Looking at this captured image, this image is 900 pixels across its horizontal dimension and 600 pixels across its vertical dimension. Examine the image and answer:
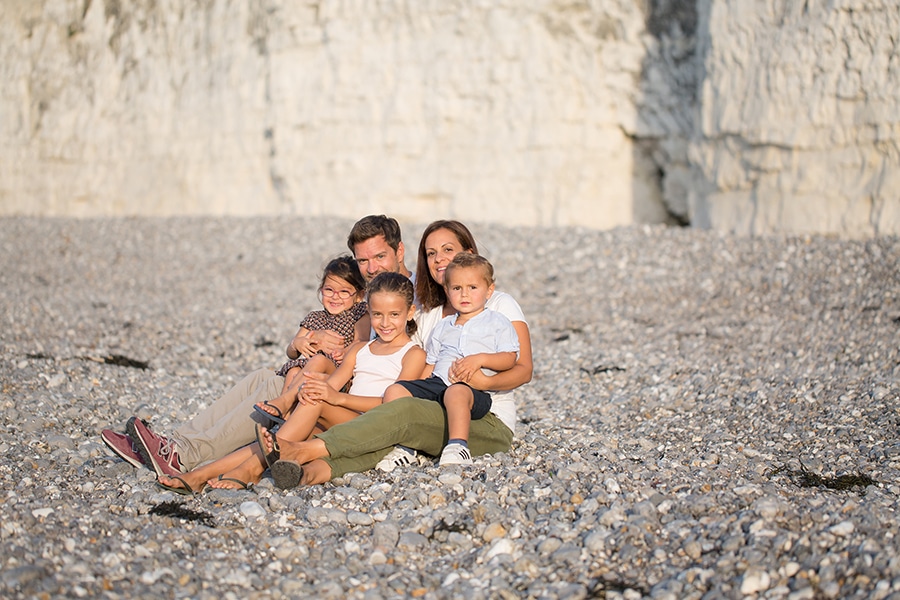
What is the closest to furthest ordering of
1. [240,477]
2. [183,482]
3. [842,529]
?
[842,529] → [183,482] → [240,477]

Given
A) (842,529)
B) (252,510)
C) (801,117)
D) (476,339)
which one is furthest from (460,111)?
(842,529)

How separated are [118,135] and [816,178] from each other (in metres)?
18.0

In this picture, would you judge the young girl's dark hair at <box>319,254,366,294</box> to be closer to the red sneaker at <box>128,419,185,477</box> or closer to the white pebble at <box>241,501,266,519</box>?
the red sneaker at <box>128,419,185,477</box>

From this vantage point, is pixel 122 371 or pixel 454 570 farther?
pixel 122 371

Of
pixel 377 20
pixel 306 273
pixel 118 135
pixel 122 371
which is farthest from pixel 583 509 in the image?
pixel 118 135

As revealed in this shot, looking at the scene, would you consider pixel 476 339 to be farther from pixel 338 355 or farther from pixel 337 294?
pixel 337 294

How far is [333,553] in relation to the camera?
3.98m

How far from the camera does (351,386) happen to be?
207 inches

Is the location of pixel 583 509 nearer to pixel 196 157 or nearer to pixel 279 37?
pixel 279 37

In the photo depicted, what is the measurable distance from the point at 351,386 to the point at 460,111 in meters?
14.2

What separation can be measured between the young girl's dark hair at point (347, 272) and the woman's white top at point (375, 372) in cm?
57

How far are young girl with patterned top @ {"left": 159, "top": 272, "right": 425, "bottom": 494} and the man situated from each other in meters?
0.21

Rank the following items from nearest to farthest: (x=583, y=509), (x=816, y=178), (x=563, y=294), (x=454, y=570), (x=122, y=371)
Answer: (x=454, y=570) → (x=583, y=509) → (x=122, y=371) → (x=563, y=294) → (x=816, y=178)

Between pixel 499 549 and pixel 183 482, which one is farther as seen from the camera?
pixel 183 482
